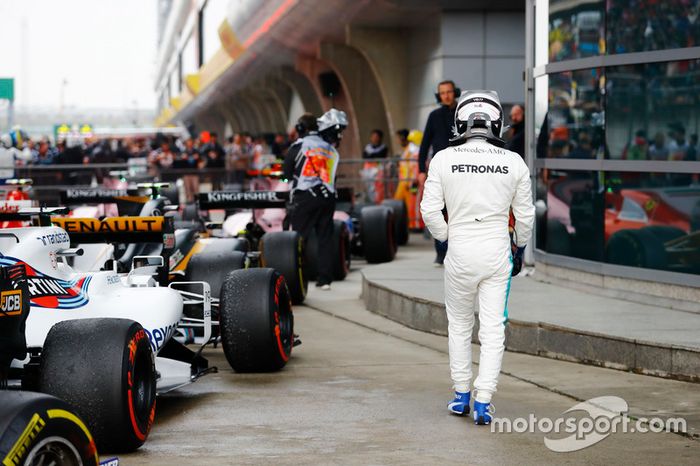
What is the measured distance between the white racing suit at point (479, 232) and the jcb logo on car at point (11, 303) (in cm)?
230

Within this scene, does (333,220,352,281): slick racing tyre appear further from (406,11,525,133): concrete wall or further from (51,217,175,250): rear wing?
(406,11,525,133): concrete wall

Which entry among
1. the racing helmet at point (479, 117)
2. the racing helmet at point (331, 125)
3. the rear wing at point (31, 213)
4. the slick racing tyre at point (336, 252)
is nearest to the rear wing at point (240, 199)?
the racing helmet at point (331, 125)

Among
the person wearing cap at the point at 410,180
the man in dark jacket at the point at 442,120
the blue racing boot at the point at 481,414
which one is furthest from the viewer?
the person wearing cap at the point at 410,180

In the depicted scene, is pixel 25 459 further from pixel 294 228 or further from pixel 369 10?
pixel 369 10

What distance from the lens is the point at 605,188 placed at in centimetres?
1074

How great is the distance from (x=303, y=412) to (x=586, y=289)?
4684 millimetres

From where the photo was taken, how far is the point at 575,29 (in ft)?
37.1

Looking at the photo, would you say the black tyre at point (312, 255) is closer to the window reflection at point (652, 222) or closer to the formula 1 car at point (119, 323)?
the window reflection at point (652, 222)

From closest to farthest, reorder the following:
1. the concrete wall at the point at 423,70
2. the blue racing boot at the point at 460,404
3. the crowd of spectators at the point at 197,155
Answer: the blue racing boot at the point at 460,404, the concrete wall at the point at 423,70, the crowd of spectators at the point at 197,155

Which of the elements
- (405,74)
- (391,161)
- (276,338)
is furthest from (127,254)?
(405,74)

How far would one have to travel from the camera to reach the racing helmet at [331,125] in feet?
42.3

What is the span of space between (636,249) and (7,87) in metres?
21.3

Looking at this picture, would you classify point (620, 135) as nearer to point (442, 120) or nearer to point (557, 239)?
point (557, 239)

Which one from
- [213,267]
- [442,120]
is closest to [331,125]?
[442,120]
